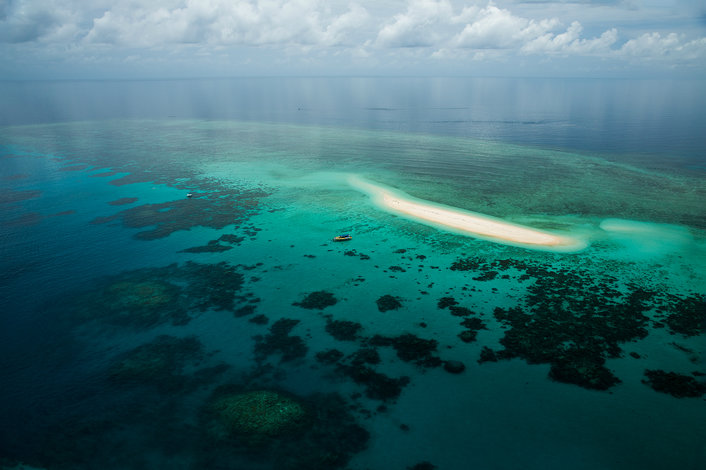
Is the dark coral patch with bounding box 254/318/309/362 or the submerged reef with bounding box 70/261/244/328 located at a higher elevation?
the submerged reef with bounding box 70/261/244/328

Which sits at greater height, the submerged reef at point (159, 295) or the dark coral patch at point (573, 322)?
the submerged reef at point (159, 295)

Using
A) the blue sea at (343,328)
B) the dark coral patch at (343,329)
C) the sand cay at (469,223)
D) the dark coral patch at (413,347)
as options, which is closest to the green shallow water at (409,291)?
the blue sea at (343,328)

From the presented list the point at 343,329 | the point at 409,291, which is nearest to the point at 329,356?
the point at 343,329

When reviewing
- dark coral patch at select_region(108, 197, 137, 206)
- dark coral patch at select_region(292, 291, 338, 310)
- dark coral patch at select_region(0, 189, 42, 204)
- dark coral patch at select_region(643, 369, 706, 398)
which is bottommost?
dark coral patch at select_region(643, 369, 706, 398)

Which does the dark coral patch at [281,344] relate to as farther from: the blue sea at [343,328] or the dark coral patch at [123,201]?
the dark coral patch at [123,201]

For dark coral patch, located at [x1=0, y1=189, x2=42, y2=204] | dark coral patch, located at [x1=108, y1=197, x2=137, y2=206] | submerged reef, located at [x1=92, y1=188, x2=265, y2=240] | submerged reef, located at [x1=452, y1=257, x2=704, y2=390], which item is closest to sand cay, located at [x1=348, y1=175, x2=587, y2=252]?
submerged reef, located at [x1=452, y1=257, x2=704, y2=390]

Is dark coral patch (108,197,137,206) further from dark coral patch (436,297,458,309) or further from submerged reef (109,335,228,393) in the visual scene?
dark coral patch (436,297,458,309)

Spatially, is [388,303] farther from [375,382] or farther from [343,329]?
[375,382]
